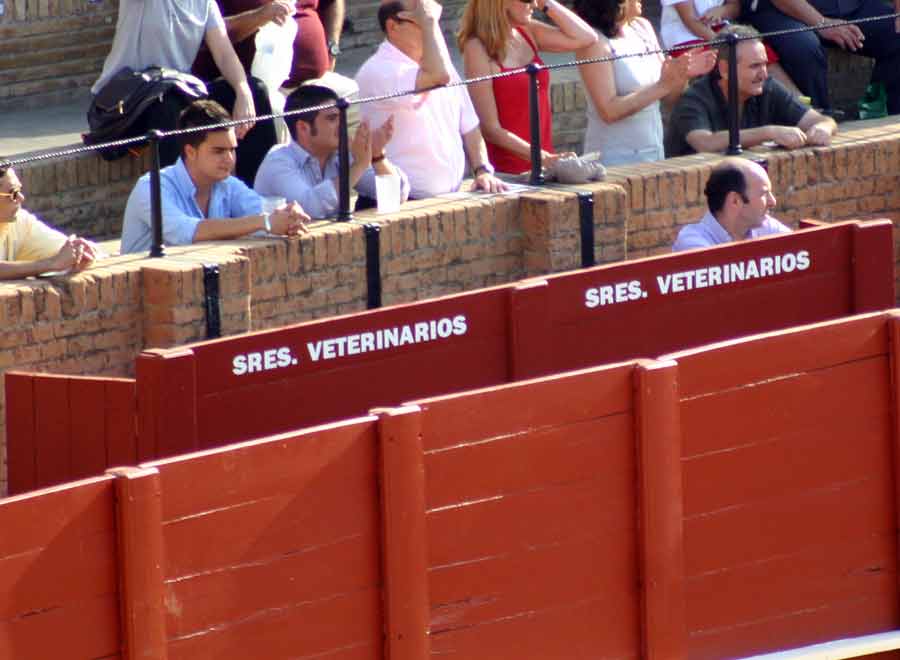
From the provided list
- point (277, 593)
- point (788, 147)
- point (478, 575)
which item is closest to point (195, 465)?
point (277, 593)

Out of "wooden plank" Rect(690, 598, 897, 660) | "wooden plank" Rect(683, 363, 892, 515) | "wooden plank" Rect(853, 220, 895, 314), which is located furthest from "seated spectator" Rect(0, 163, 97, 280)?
"wooden plank" Rect(853, 220, 895, 314)

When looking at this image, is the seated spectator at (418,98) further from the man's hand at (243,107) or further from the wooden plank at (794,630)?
the wooden plank at (794,630)

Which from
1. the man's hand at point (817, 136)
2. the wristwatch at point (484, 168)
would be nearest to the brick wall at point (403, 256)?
the man's hand at point (817, 136)

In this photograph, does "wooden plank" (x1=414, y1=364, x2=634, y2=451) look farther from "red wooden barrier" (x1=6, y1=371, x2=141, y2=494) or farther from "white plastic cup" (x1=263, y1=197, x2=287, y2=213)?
"white plastic cup" (x1=263, y1=197, x2=287, y2=213)

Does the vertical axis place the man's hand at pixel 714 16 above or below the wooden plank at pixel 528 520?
above

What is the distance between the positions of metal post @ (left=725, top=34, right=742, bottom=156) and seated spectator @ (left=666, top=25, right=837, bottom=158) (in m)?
0.06

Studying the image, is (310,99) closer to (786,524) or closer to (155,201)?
(155,201)

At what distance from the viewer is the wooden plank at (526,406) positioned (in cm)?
707

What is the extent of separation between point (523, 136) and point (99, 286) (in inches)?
91.5

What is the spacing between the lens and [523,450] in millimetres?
7238

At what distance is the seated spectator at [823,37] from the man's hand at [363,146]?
8.03 ft

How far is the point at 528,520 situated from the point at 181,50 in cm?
353

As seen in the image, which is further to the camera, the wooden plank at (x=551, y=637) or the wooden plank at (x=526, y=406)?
the wooden plank at (x=551, y=637)

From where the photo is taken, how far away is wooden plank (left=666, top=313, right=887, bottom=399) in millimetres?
7594
